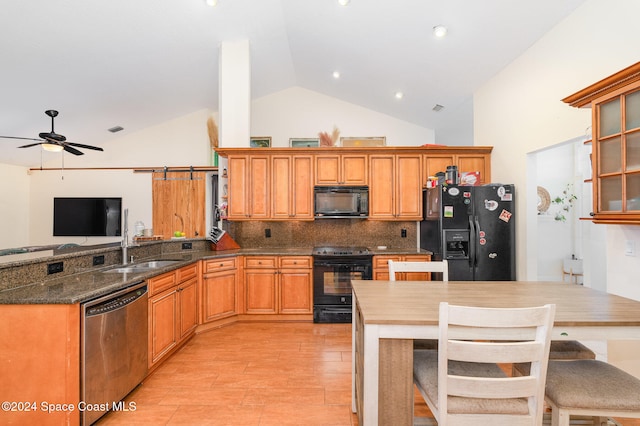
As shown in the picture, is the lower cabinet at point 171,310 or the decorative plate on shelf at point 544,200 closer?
the lower cabinet at point 171,310

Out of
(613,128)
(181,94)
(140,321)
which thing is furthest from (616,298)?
(181,94)

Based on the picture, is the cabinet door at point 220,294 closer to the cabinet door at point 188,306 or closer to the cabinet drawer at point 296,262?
the cabinet door at point 188,306

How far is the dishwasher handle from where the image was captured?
186 centimetres

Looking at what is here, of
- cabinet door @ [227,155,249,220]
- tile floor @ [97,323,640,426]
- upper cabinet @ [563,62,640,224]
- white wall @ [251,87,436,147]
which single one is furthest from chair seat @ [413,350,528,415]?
white wall @ [251,87,436,147]

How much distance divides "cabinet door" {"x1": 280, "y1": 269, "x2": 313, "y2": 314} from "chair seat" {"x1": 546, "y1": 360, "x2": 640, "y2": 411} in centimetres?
268

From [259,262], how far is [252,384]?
1.65m

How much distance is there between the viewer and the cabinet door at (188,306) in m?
3.05

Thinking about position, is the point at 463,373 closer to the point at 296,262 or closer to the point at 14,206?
the point at 296,262

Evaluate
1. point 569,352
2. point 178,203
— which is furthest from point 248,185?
point 569,352

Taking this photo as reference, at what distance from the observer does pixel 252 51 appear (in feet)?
15.1

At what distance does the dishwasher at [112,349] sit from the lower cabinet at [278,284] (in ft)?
5.16

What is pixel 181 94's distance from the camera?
17.6 feet

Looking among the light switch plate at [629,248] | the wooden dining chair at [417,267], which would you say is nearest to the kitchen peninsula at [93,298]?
the wooden dining chair at [417,267]

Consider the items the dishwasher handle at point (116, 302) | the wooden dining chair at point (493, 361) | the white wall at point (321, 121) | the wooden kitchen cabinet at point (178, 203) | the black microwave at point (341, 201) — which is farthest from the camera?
the wooden kitchen cabinet at point (178, 203)
